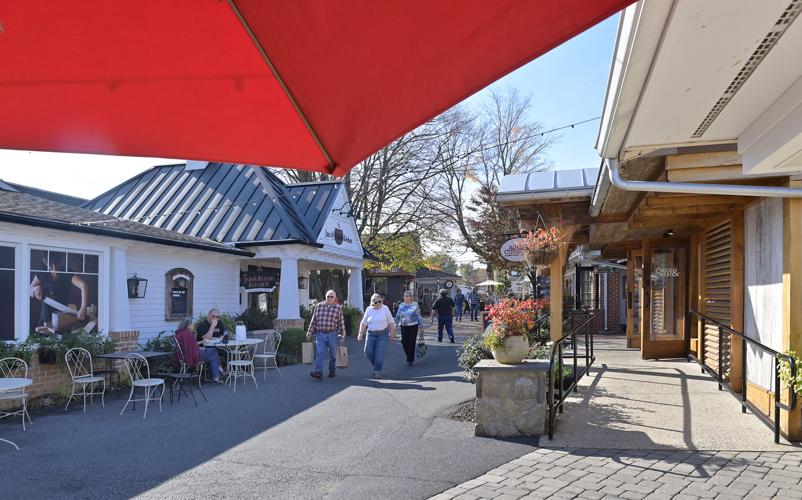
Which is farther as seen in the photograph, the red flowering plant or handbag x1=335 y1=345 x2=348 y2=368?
handbag x1=335 y1=345 x2=348 y2=368

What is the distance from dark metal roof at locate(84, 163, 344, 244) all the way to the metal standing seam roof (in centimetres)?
821

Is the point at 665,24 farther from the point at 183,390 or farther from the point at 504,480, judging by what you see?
the point at 183,390

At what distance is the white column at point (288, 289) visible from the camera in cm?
1666

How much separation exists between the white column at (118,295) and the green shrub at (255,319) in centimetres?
462

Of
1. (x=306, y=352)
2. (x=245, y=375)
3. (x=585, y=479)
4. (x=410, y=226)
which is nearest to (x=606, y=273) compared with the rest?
(x=410, y=226)

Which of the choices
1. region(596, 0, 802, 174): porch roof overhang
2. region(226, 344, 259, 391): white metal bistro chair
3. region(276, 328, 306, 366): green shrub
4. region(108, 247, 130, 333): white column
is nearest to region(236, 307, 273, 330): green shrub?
region(276, 328, 306, 366): green shrub

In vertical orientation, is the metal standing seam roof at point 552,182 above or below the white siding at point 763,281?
above

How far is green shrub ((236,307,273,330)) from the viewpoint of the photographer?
16391 mm

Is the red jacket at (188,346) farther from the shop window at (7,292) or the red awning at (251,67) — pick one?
the red awning at (251,67)

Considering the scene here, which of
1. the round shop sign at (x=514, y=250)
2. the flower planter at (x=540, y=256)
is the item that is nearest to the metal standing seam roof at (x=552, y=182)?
the flower planter at (x=540, y=256)

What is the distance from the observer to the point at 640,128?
4281 mm

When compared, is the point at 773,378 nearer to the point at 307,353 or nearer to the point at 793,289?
the point at 793,289

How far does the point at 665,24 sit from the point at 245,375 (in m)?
10.5

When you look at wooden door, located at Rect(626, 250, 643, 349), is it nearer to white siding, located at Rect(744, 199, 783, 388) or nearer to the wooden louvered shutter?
the wooden louvered shutter
